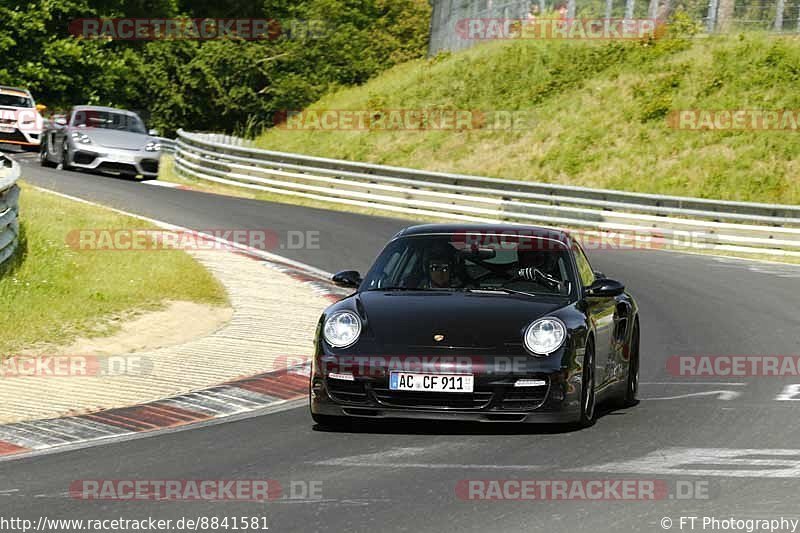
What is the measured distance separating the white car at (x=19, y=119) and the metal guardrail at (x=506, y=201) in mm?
4118

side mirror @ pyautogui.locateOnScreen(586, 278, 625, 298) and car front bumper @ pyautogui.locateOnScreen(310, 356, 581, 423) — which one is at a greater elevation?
side mirror @ pyautogui.locateOnScreen(586, 278, 625, 298)

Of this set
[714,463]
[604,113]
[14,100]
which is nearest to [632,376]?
[714,463]

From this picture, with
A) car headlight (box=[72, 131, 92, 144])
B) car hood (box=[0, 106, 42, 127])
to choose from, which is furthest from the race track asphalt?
car hood (box=[0, 106, 42, 127])

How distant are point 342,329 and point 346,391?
1.43 feet

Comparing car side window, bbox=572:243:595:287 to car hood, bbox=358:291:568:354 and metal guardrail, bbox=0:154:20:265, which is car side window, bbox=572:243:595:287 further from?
metal guardrail, bbox=0:154:20:265

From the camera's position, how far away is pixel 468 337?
30.1 feet

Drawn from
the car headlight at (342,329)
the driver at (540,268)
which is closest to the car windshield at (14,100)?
the driver at (540,268)

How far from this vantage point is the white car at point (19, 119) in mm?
35750

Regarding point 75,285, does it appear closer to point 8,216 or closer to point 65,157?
point 8,216

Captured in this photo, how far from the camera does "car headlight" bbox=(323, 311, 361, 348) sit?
935 centimetres

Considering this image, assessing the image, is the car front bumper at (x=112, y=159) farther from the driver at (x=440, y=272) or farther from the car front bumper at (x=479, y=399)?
the car front bumper at (x=479, y=399)

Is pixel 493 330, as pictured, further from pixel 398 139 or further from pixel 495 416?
pixel 398 139

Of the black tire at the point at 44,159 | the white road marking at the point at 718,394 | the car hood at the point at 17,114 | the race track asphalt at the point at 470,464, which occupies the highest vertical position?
the race track asphalt at the point at 470,464

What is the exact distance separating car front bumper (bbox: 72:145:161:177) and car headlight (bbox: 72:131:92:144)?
14cm
